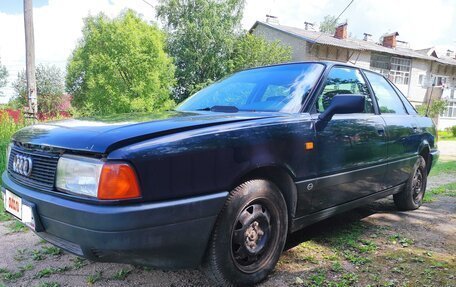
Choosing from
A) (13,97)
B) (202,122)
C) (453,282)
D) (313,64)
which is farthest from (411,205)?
(13,97)

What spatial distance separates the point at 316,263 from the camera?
265 centimetres

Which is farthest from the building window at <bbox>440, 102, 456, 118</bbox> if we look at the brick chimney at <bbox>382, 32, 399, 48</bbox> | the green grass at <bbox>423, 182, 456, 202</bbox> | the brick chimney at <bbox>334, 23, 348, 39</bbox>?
the green grass at <bbox>423, 182, 456, 202</bbox>

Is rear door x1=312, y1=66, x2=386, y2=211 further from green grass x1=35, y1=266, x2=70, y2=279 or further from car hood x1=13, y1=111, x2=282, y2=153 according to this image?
green grass x1=35, y1=266, x2=70, y2=279

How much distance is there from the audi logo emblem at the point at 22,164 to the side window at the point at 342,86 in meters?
2.06

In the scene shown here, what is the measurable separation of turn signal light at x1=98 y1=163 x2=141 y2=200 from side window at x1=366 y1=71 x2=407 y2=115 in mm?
2752

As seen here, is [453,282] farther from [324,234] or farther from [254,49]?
[254,49]

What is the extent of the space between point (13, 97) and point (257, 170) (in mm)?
38552

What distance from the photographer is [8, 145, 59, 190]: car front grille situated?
188 cm

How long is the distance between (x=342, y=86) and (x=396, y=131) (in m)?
0.87

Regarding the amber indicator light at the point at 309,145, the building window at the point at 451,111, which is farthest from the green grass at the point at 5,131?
the building window at the point at 451,111

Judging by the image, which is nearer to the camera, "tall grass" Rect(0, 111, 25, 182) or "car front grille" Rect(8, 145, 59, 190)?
"car front grille" Rect(8, 145, 59, 190)

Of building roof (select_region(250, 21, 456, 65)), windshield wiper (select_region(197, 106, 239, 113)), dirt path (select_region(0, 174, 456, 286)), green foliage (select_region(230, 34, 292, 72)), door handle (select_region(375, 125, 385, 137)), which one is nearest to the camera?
dirt path (select_region(0, 174, 456, 286))

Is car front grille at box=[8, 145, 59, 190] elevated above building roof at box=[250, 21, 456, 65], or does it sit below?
below

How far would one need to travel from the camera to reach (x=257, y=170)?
2.22 metres
